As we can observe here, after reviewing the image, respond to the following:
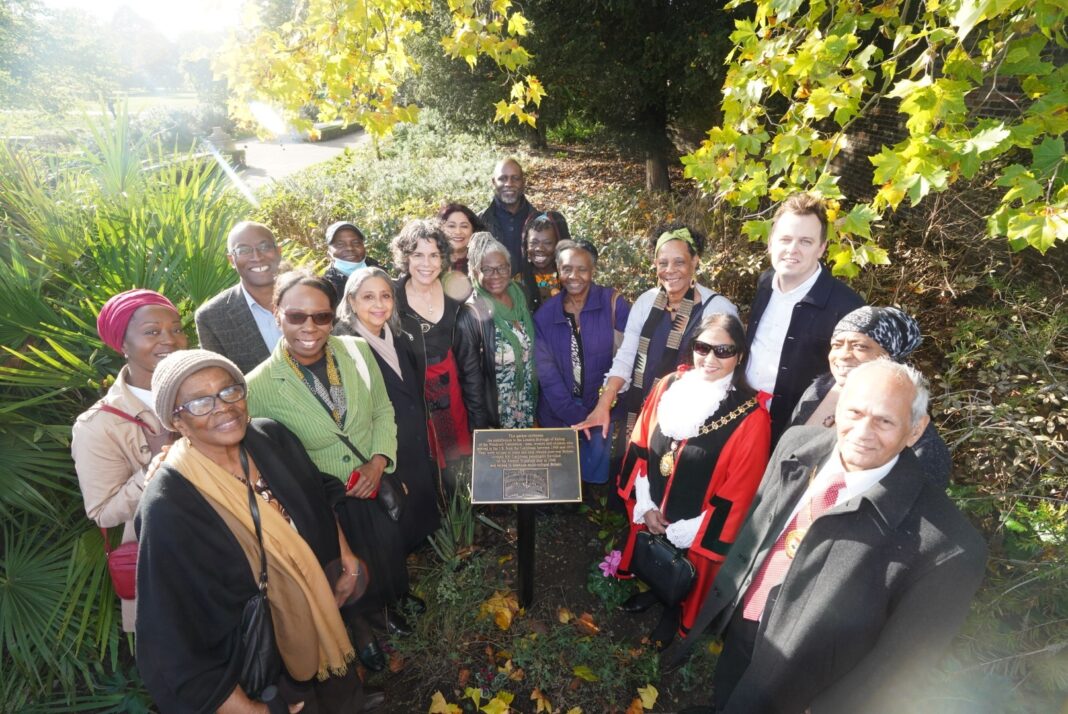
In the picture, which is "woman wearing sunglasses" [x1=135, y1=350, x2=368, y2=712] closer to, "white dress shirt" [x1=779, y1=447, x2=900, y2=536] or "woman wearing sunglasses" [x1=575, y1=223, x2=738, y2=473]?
"woman wearing sunglasses" [x1=575, y1=223, x2=738, y2=473]

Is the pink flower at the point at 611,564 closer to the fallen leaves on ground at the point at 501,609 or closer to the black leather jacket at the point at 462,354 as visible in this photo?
the fallen leaves on ground at the point at 501,609

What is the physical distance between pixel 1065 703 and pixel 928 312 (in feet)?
12.7

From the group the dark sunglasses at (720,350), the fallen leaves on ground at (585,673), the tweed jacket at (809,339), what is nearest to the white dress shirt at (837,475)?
the dark sunglasses at (720,350)

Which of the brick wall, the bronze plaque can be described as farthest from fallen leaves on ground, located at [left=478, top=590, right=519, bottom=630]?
the brick wall

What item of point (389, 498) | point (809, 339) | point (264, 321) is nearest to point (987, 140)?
point (809, 339)

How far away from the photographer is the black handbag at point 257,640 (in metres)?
2.26

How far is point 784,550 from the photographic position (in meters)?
2.46

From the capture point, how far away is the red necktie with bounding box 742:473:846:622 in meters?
2.25

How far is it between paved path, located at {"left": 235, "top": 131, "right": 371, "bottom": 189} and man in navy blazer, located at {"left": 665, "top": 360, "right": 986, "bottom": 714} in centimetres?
1896

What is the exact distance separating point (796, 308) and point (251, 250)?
3622 mm

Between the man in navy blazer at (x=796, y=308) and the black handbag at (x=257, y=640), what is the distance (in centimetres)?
296

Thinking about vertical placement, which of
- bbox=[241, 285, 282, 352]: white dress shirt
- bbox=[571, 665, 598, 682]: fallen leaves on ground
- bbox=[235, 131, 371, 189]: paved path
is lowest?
bbox=[571, 665, 598, 682]: fallen leaves on ground

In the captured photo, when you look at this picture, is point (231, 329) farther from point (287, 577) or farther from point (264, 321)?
point (287, 577)

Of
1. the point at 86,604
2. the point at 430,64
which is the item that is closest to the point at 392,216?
the point at 430,64
